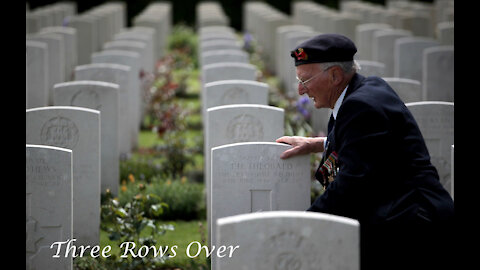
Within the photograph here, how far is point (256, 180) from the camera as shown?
504 cm

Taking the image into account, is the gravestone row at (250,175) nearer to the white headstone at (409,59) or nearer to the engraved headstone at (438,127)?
the engraved headstone at (438,127)

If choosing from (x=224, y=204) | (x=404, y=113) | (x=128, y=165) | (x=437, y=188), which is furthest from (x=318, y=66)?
(x=128, y=165)

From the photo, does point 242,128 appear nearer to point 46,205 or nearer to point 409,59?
point 46,205

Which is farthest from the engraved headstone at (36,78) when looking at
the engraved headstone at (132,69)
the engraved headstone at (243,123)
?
the engraved headstone at (243,123)

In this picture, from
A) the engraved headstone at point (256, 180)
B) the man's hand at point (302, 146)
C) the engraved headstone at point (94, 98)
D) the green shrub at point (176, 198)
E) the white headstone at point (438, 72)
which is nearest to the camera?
the man's hand at point (302, 146)

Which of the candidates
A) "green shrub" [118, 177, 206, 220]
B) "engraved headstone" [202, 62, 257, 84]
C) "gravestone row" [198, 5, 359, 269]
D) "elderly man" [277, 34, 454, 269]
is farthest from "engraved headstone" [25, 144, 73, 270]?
"engraved headstone" [202, 62, 257, 84]

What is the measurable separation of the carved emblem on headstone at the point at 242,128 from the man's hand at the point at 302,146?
1233mm

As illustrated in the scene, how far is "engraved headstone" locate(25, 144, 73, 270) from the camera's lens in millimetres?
5035

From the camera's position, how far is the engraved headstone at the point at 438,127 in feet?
20.4

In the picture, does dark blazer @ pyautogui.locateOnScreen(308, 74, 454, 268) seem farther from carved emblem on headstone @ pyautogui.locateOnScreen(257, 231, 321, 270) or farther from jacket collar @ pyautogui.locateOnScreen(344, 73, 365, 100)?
carved emblem on headstone @ pyautogui.locateOnScreen(257, 231, 321, 270)

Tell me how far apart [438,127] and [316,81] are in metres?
2.43
